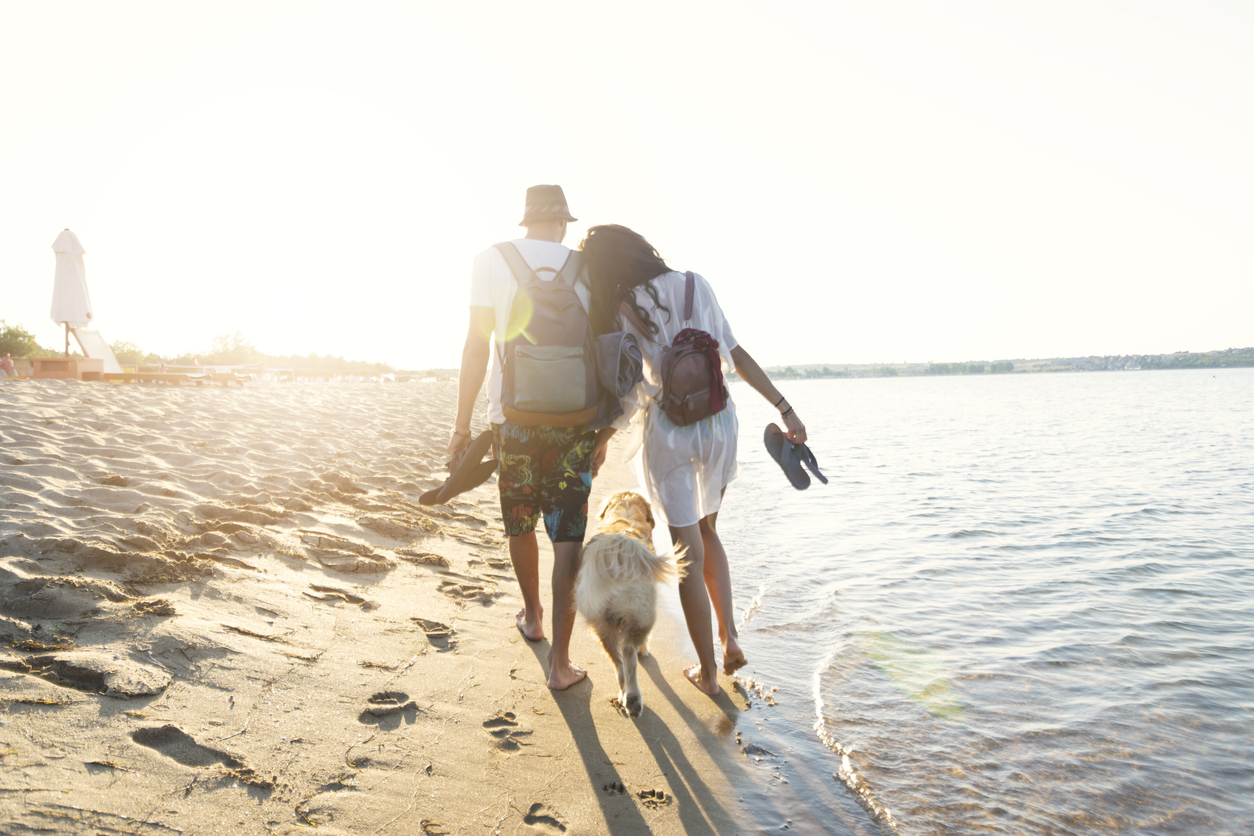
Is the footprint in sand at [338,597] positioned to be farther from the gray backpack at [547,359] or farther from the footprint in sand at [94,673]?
the gray backpack at [547,359]

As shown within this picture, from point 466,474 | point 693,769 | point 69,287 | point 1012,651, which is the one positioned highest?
point 69,287

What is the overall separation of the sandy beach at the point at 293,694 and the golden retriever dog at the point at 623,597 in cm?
25

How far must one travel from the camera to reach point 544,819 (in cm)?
201

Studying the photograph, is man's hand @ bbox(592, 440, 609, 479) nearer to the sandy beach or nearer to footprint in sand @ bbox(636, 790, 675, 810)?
the sandy beach

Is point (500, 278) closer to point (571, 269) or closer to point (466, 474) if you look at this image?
point (571, 269)

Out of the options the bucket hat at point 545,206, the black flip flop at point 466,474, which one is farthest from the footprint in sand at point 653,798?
the bucket hat at point 545,206

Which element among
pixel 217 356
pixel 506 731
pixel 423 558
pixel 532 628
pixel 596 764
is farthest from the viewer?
pixel 217 356

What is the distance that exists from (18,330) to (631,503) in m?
39.3

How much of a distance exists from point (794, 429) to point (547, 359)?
4.30 feet

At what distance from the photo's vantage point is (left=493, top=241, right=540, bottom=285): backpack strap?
8.87 feet

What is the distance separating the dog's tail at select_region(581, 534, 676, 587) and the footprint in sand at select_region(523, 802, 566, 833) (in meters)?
0.92

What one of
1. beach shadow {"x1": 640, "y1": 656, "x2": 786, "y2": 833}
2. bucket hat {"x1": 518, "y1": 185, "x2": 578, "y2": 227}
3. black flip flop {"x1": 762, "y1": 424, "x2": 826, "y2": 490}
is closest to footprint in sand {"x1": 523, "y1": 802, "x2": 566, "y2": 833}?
beach shadow {"x1": 640, "y1": 656, "x2": 786, "y2": 833}

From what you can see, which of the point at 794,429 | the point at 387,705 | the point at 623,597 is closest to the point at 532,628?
the point at 623,597

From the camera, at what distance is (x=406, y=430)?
11141 millimetres
